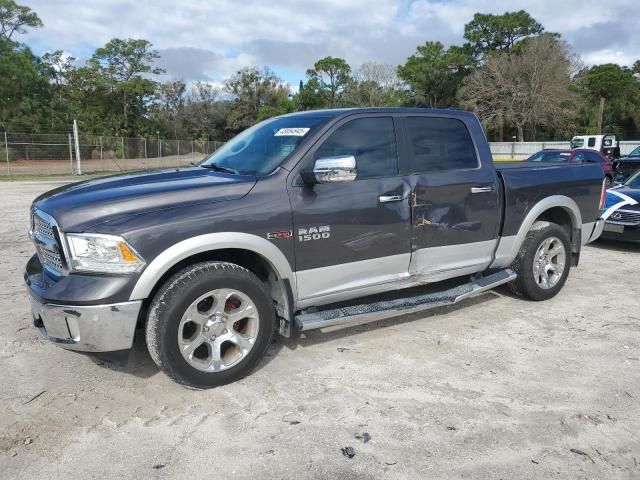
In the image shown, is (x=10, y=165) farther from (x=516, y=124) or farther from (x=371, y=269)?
(x=516, y=124)

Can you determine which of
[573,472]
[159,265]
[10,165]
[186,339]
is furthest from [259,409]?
[10,165]

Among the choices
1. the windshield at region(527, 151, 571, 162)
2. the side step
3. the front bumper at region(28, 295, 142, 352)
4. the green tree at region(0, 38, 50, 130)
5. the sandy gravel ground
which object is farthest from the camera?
the green tree at region(0, 38, 50, 130)

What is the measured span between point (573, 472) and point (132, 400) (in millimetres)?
2671

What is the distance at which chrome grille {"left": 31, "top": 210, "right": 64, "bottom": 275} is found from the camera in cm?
327

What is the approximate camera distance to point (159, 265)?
320 cm

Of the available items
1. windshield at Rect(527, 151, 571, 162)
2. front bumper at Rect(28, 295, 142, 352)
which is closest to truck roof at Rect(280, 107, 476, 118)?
front bumper at Rect(28, 295, 142, 352)

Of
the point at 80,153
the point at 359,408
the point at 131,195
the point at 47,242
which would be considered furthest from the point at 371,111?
the point at 80,153

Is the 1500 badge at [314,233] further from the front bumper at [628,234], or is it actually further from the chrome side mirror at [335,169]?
the front bumper at [628,234]

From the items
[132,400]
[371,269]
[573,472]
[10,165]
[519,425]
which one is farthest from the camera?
[10,165]

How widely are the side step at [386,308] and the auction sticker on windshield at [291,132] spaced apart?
1.40m

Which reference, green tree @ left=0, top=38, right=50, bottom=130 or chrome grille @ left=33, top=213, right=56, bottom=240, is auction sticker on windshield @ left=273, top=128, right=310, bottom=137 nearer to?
chrome grille @ left=33, top=213, right=56, bottom=240

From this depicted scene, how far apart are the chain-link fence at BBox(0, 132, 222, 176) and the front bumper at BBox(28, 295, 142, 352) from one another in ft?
87.7

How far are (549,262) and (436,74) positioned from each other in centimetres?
6779

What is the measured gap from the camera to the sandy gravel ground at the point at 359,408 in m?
2.76
